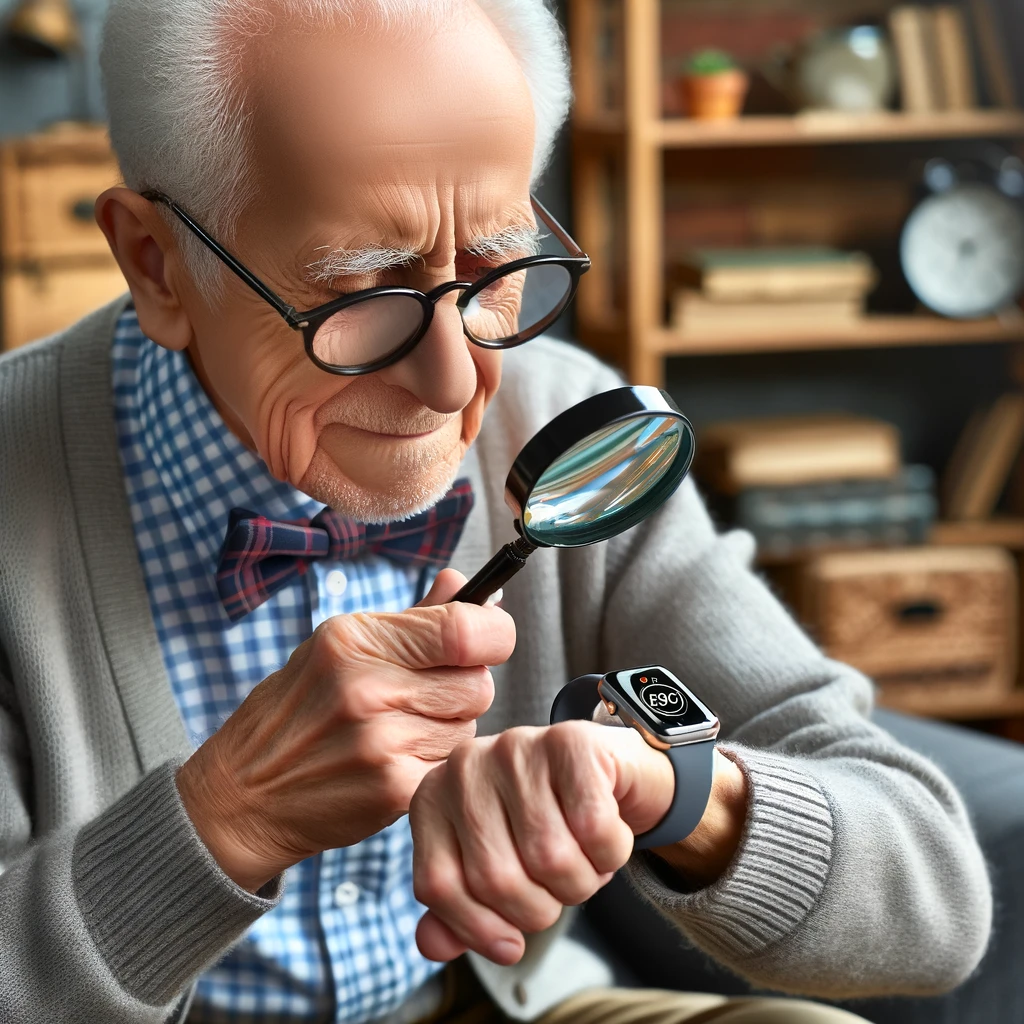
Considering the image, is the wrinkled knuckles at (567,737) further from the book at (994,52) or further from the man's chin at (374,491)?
the book at (994,52)

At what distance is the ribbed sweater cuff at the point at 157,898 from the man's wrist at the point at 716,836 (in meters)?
0.34

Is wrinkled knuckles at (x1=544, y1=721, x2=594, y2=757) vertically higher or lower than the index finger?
lower

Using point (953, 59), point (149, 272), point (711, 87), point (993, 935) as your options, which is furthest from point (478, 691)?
point (953, 59)

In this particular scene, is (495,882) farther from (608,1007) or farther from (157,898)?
(608,1007)

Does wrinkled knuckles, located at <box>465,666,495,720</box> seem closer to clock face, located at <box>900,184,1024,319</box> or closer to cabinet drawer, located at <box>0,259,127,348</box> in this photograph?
cabinet drawer, located at <box>0,259,127,348</box>

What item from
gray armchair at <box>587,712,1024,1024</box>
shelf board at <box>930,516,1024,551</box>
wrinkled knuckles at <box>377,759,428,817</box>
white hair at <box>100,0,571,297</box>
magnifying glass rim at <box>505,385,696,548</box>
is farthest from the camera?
shelf board at <box>930,516,1024,551</box>

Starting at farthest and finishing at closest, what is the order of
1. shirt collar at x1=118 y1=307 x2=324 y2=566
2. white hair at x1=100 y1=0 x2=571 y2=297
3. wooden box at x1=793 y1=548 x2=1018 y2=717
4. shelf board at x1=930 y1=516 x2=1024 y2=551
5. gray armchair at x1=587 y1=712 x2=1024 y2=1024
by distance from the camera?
shelf board at x1=930 y1=516 x2=1024 y2=551 → wooden box at x1=793 y1=548 x2=1018 y2=717 → gray armchair at x1=587 y1=712 x2=1024 y2=1024 → shirt collar at x1=118 y1=307 x2=324 y2=566 → white hair at x1=100 y1=0 x2=571 y2=297

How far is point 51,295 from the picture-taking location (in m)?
2.98

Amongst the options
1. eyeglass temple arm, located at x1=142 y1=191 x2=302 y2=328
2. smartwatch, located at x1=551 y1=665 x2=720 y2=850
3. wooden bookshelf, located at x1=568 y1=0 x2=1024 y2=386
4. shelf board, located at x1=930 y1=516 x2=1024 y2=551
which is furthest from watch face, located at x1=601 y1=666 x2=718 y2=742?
shelf board, located at x1=930 y1=516 x2=1024 y2=551

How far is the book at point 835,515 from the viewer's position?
126 inches

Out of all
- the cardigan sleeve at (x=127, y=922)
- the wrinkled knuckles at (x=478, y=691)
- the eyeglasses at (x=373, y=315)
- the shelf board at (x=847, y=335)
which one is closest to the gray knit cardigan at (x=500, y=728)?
the cardigan sleeve at (x=127, y=922)

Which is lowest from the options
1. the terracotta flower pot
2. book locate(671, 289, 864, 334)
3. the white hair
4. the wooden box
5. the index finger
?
the wooden box

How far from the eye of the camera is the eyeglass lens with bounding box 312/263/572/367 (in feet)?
3.51

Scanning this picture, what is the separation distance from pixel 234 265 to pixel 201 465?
263 millimetres
